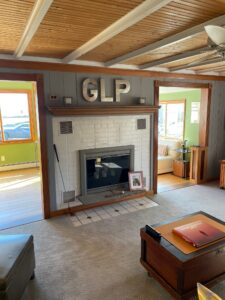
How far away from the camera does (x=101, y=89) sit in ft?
12.5

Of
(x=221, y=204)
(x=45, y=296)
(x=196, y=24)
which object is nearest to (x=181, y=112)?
(x=221, y=204)

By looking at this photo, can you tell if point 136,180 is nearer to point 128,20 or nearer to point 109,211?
point 109,211

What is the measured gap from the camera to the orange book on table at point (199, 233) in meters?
2.07

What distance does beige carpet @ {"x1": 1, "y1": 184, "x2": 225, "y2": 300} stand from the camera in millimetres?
2170

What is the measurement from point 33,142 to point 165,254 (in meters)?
5.66

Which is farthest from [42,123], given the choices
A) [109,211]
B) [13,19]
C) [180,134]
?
[180,134]

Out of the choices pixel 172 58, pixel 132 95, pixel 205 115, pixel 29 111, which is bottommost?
pixel 205 115

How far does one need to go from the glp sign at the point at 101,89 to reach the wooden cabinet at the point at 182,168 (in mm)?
2690

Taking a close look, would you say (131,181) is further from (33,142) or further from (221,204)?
(33,142)

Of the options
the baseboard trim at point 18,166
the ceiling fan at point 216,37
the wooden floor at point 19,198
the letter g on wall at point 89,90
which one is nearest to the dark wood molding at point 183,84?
the letter g on wall at point 89,90

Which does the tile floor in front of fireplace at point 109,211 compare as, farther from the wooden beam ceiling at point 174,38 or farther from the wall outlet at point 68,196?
the wooden beam ceiling at point 174,38

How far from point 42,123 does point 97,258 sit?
2032mm

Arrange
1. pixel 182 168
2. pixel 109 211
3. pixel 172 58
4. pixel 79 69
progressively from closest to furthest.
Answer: pixel 172 58 < pixel 79 69 < pixel 109 211 < pixel 182 168

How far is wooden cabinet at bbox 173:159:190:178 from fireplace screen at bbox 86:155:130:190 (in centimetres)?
210
